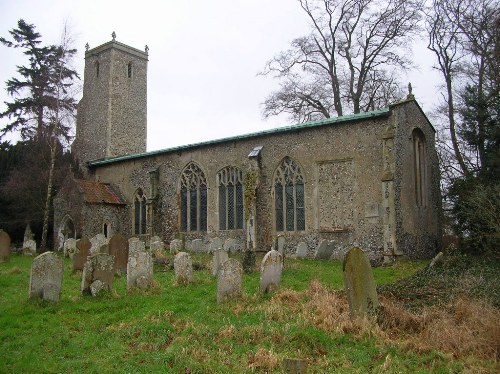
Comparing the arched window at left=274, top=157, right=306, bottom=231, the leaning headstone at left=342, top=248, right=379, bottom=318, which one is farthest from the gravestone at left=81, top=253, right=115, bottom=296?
the arched window at left=274, top=157, right=306, bottom=231

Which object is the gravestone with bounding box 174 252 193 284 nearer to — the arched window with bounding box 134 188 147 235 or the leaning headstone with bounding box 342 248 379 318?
the leaning headstone with bounding box 342 248 379 318

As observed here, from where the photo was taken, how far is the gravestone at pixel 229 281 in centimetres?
952

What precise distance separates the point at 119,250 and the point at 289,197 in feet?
27.8

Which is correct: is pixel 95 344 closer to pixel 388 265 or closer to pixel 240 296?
pixel 240 296

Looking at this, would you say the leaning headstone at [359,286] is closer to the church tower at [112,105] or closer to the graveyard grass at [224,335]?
the graveyard grass at [224,335]

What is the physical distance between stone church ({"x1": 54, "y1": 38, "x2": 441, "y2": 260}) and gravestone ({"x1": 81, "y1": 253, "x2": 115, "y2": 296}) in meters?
9.78

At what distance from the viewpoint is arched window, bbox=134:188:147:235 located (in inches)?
1006

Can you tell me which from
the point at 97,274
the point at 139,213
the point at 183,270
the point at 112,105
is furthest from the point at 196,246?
the point at 112,105

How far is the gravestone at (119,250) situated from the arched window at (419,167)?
1170cm

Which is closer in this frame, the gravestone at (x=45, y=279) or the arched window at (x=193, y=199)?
the gravestone at (x=45, y=279)

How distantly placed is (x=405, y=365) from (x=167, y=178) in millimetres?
19326

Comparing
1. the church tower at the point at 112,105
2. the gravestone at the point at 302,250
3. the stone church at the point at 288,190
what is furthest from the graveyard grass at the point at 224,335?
the church tower at the point at 112,105

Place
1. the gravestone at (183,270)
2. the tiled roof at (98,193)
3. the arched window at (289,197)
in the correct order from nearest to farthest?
the gravestone at (183,270), the arched window at (289,197), the tiled roof at (98,193)

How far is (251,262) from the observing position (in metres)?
13.5
